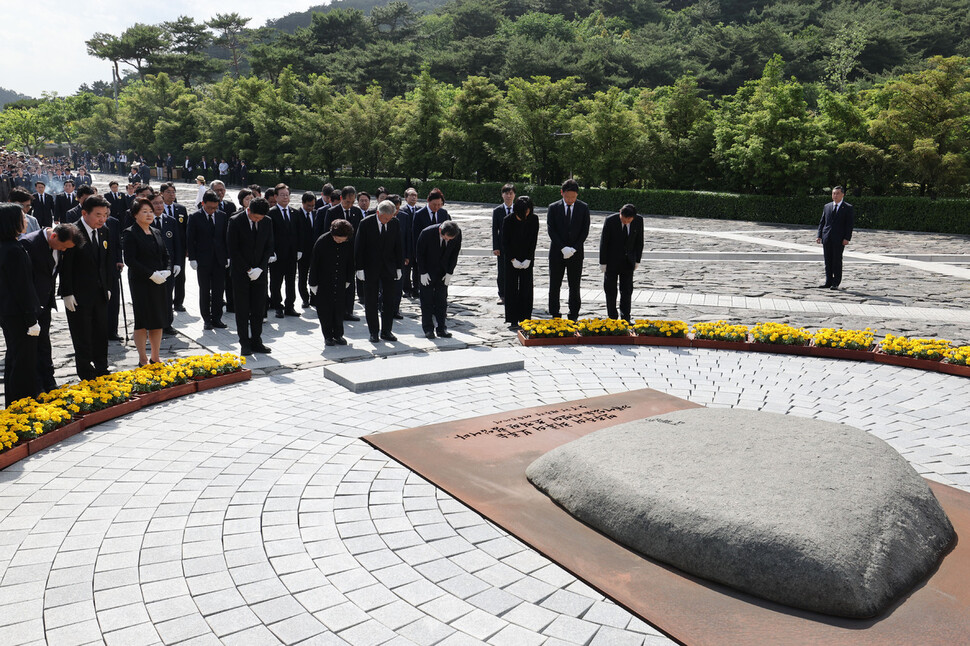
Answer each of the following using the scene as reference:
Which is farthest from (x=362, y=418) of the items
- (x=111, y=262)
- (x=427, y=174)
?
(x=427, y=174)

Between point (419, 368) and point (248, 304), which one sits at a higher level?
point (248, 304)

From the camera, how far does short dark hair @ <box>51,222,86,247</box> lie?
702 cm

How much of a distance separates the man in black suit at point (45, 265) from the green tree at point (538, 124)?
27198 mm

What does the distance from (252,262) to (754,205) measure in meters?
23.3

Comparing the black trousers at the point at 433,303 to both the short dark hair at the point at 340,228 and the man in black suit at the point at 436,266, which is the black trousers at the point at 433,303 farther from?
the short dark hair at the point at 340,228

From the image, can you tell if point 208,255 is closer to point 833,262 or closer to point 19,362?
point 19,362

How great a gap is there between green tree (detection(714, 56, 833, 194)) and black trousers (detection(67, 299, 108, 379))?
24.9 metres

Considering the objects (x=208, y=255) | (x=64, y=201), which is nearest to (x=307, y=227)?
(x=208, y=255)

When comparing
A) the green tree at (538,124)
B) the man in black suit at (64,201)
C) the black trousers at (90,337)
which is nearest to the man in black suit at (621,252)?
the black trousers at (90,337)

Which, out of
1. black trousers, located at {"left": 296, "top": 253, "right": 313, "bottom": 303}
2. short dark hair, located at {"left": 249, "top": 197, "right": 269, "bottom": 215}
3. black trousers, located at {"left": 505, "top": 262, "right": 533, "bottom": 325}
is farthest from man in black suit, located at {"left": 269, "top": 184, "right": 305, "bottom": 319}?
black trousers, located at {"left": 505, "top": 262, "right": 533, "bottom": 325}

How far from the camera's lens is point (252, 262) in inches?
343

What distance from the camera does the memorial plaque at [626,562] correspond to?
3.40 meters

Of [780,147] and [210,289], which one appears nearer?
[210,289]

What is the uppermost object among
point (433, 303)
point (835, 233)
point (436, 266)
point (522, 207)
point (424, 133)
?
point (424, 133)
